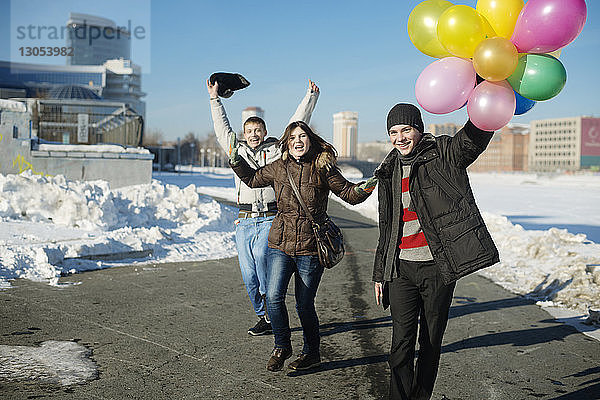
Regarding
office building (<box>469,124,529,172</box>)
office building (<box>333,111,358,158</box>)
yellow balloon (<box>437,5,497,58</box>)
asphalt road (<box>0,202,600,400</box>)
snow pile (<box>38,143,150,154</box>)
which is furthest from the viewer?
office building (<box>469,124,529,172</box>)

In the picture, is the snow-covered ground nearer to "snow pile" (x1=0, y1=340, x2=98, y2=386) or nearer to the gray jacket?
"snow pile" (x1=0, y1=340, x2=98, y2=386)

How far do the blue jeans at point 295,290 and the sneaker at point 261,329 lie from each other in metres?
0.96

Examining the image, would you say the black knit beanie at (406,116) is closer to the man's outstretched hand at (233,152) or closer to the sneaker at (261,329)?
the man's outstretched hand at (233,152)

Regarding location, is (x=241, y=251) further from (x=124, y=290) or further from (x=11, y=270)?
(x=11, y=270)

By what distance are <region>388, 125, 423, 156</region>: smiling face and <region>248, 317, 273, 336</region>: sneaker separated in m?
2.66

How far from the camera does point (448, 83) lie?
336cm

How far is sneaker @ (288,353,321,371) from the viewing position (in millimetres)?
4445

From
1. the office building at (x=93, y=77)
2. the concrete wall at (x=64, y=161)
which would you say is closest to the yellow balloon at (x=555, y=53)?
the concrete wall at (x=64, y=161)

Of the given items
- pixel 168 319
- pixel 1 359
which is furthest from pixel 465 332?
pixel 1 359

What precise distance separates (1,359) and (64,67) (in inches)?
5781

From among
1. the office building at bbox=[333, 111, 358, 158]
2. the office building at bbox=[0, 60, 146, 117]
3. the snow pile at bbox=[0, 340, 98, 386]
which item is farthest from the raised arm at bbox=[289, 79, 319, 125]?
the office building at bbox=[0, 60, 146, 117]

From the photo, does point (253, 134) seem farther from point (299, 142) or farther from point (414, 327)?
point (414, 327)

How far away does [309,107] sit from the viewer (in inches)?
201

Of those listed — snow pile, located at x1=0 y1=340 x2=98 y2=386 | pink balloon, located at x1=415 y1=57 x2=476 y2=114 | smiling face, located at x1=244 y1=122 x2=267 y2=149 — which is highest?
pink balloon, located at x1=415 y1=57 x2=476 y2=114
